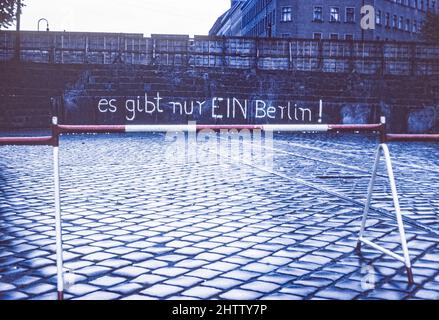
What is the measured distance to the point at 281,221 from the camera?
6246 mm

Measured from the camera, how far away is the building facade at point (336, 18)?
205ft

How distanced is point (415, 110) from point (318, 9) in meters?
36.2

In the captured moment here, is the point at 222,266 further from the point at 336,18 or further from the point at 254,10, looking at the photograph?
the point at 254,10

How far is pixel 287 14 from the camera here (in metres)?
63.1

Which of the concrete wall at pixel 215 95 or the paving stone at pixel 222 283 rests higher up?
the concrete wall at pixel 215 95

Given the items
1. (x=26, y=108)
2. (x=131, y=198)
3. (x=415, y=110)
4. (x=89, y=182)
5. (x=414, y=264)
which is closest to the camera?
(x=414, y=264)

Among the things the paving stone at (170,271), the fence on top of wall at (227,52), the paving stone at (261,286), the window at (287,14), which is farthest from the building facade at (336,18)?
the paving stone at (261,286)

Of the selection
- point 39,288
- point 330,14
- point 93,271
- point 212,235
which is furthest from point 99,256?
point 330,14

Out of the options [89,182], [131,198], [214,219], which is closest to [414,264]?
[214,219]

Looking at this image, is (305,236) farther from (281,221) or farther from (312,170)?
(312,170)

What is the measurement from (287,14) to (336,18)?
5.24 m

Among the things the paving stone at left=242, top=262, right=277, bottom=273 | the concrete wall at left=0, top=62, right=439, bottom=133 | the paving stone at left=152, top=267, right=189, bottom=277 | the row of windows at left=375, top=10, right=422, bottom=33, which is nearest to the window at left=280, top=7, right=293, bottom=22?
the row of windows at left=375, top=10, right=422, bottom=33

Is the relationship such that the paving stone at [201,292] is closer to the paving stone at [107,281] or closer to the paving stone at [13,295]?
the paving stone at [107,281]

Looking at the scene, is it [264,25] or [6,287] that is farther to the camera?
[264,25]
